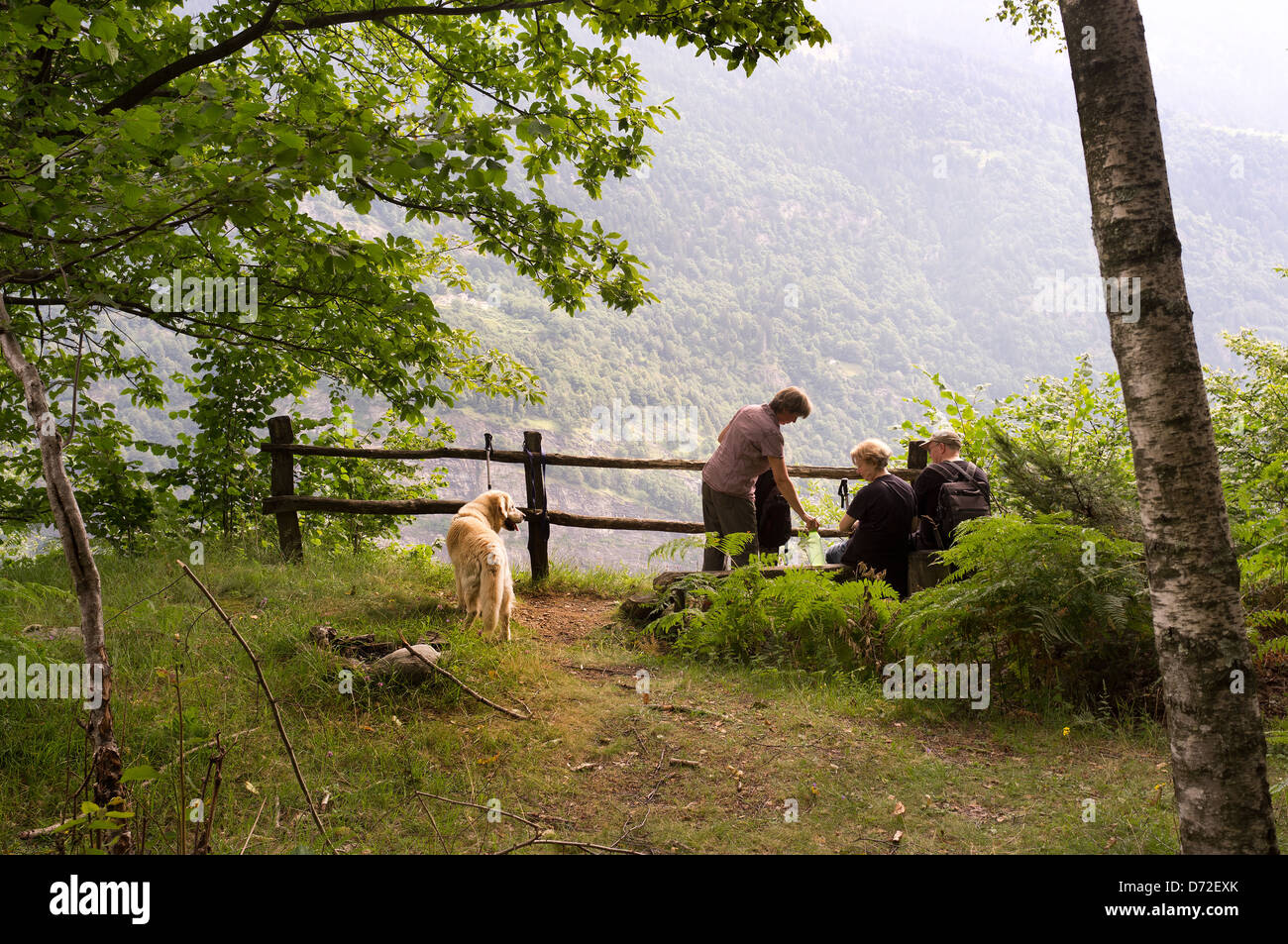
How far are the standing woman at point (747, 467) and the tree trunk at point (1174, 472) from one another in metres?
4.01

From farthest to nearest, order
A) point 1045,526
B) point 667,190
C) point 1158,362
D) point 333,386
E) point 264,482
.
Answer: point 667,190 < point 264,482 < point 333,386 < point 1045,526 < point 1158,362

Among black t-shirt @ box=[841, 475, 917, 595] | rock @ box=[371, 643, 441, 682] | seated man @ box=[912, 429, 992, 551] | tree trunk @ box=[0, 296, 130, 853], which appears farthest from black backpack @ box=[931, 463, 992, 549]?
tree trunk @ box=[0, 296, 130, 853]

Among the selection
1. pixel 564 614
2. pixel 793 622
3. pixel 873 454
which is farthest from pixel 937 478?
pixel 564 614

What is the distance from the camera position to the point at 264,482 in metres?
10.0

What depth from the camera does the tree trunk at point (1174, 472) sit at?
7.24 feet

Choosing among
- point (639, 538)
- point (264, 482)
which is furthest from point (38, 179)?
point (639, 538)

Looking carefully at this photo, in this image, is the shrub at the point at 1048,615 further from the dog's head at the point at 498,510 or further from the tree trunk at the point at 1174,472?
the dog's head at the point at 498,510

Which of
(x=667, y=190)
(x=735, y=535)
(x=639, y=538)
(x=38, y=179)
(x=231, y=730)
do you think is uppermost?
(x=667, y=190)

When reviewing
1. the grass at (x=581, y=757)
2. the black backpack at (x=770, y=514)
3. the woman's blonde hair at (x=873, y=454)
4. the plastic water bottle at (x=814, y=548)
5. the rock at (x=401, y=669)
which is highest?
the woman's blonde hair at (x=873, y=454)

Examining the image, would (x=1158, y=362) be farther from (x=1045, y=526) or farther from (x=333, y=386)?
(x=333, y=386)

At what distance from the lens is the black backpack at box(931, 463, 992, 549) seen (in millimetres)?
6223

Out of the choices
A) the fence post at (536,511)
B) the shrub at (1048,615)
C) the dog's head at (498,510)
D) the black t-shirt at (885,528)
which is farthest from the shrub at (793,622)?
the fence post at (536,511)

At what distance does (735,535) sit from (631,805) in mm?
2896

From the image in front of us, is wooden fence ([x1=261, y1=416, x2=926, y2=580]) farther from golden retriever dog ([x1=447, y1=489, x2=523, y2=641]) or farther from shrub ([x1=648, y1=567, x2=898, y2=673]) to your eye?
shrub ([x1=648, y1=567, x2=898, y2=673])
